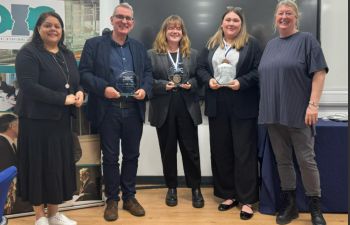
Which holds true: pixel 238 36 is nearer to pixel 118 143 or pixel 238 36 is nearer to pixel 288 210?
pixel 118 143

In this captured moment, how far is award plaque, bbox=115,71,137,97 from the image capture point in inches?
102

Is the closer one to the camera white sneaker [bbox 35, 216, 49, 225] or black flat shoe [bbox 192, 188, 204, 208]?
white sneaker [bbox 35, 216, 49, 225]

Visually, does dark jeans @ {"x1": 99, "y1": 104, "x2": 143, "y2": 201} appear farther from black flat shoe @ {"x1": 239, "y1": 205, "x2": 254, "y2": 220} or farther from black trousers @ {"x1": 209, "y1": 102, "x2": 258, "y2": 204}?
black flat shoe @ {"x1": 239, "y1": 205, "x2": 254, "y2": 220}

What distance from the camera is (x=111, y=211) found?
8.83 feet

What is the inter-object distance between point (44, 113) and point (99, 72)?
1.78 feet

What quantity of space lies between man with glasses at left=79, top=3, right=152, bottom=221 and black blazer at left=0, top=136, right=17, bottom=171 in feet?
2.06

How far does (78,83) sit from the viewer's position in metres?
2.46

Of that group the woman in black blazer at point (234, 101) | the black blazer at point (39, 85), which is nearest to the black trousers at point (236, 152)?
the woman in black blazer at point (234, 101)

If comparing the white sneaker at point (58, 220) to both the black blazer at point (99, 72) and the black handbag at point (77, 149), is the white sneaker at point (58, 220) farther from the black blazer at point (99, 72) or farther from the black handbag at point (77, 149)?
the black blazer at point (99, 72)

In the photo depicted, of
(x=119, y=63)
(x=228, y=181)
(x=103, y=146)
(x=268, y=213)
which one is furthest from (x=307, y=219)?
(x=119, y=63)

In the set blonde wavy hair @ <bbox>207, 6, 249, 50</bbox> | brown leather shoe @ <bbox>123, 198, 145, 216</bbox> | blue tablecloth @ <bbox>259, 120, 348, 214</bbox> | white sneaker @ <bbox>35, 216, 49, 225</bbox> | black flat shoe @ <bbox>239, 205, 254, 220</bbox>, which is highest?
blonde wavy hair @ <bbox>207, 6, 249, 50</bbox>

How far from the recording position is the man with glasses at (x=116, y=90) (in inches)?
102

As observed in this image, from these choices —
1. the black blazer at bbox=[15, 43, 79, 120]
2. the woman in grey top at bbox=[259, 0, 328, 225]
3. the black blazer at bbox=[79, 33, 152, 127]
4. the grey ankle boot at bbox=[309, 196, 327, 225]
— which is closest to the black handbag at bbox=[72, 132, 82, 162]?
the black blazer at bbox=[79, 33, 152, 127]

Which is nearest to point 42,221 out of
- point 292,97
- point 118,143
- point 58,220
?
point 58,220
